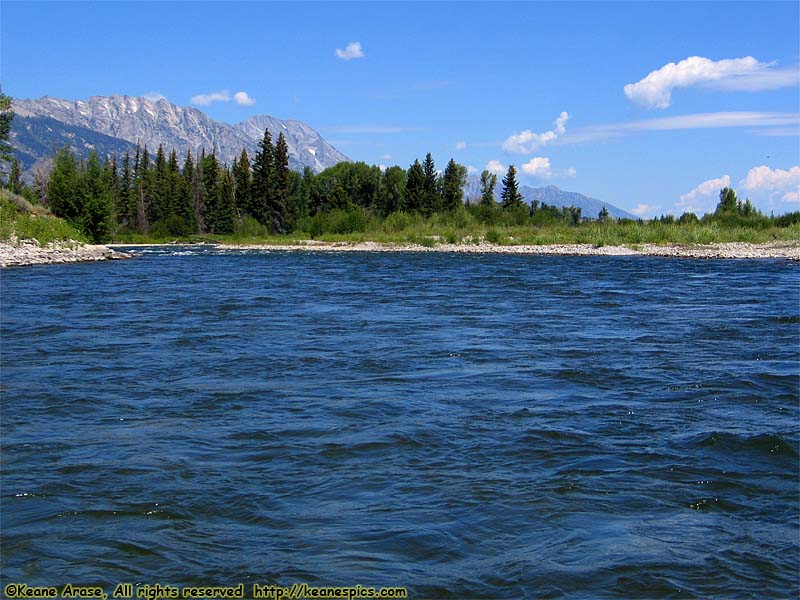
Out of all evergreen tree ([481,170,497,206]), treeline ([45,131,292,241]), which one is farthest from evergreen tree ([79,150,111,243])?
evergreen tree ([481,170,497,206])

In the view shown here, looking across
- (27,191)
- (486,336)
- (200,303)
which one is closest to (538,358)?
(486,336)

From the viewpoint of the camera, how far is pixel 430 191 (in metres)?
88.8

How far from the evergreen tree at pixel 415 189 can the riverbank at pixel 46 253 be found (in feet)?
157

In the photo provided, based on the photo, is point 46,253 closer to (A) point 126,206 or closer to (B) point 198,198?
(A) point 126,206

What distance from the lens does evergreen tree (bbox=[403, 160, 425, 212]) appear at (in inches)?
3432

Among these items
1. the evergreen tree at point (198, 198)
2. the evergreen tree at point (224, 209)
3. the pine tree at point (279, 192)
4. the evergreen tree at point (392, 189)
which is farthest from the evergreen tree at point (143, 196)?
the evergreen tree at point (392, 189)

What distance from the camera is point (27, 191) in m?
72.9

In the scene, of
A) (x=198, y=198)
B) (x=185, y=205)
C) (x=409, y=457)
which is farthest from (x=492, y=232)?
(x=198, y=198)

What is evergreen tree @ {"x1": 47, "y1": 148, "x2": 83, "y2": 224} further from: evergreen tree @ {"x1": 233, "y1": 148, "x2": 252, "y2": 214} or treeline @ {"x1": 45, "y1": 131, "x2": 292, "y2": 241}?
evergreen tree @ {"x1": 233, "y1": 148, "x2": 252, "y2": 214}

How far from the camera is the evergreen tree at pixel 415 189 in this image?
286ft

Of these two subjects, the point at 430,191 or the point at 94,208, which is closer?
the point at 94,208

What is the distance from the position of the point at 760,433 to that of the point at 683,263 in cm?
3076

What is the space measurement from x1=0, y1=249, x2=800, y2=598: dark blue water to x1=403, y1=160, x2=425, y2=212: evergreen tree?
73743mm

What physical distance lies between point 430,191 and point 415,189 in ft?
6.89
